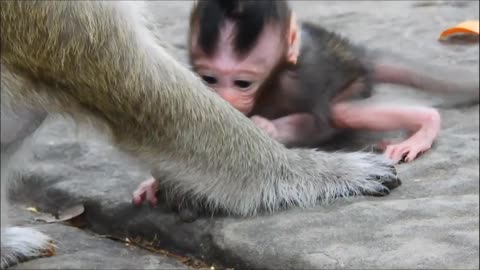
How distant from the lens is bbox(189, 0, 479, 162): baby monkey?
4711 millimetres

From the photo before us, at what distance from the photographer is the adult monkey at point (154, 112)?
383 centimetres

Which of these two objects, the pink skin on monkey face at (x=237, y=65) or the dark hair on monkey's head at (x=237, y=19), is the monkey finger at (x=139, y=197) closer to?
the pink skin on monkey face at (x=237, y=65)

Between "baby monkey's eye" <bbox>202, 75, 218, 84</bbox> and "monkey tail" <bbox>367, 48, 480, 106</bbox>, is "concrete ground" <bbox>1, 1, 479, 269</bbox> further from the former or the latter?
"baby monkey's eye" <bbox>202, 75, 218, 84</bbox>

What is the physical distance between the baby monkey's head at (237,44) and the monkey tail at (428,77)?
0.76 metres

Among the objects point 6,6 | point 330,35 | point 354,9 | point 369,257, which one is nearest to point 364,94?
point 330,35

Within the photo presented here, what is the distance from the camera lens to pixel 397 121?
4965mm

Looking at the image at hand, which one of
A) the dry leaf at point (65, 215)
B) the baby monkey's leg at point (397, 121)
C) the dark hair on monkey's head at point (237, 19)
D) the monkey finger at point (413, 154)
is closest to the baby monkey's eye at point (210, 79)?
the dark hair on monkey's head at point (237, 19)

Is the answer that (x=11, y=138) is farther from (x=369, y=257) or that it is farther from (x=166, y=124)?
(x=369, y=257)

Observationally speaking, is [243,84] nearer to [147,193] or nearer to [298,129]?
[298,129]

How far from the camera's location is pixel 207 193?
4262 millimetres

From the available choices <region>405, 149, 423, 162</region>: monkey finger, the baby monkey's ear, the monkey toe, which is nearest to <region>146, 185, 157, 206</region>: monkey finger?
the monkey toe

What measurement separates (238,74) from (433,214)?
110 centimetres

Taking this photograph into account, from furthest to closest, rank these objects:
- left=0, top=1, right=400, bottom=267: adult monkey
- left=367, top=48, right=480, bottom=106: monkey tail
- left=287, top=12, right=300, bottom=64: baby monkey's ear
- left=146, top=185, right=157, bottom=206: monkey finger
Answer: left=367, top=48, right=480, bottom=106: monkey tail → left=287, top=12, right=300, bottom=64: baby monkey's ear → left=146, top=185, right=157, bottom=206: monkey finger → left=0, top=1, right=400, bottom=267: adult monkey

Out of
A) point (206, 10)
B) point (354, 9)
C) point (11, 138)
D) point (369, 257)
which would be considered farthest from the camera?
point (354, 9)
